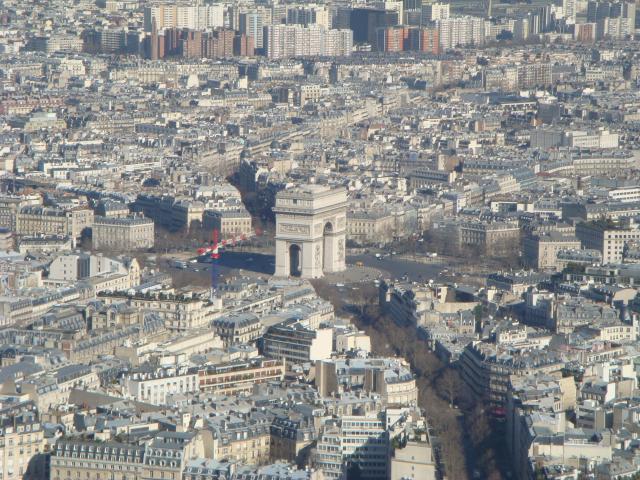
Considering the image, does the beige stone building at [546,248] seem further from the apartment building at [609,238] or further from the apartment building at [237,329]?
the apartment building at [237,329]

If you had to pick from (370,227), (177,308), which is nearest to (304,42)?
(370,227)

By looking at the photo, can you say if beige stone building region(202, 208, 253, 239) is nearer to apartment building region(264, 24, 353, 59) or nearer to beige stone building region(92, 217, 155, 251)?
beige stone building region(92, 217, 155, 251)

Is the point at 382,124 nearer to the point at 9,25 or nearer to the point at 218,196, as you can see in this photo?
the point at 218,196

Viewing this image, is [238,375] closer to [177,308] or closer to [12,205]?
[177,308]

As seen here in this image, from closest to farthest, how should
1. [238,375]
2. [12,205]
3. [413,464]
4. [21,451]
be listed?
[413,464] < [21,451] < [238,375] < [12,205]

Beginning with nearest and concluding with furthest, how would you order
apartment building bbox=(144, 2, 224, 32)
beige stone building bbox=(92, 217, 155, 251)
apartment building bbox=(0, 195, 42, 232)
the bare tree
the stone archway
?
the bare tree < the stone archway < beige stone building bbox=(92, 217, 155, 251) < apartment building bbox=(0, 195, 42, 232) < apartment building bbox=(144, 2, 224, 32)

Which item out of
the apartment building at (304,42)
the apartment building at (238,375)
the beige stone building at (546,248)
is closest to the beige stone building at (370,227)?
the beige stone building at (546,248)

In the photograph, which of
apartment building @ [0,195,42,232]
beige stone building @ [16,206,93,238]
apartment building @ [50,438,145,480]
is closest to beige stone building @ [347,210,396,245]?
beige stone building @ [16,206,93,238]
